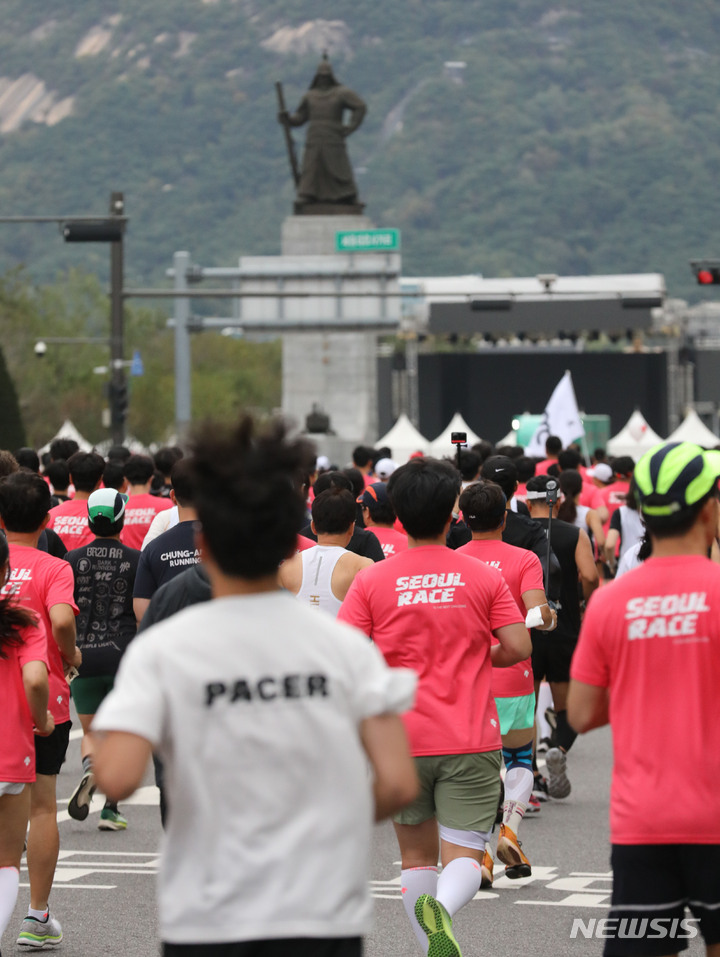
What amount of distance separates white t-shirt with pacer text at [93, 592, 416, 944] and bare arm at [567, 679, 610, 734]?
114 centimetres

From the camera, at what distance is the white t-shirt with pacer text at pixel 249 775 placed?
10.6ft

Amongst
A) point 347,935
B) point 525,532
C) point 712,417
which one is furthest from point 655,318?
→ point 347,935

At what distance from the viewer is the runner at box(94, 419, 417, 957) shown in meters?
3.22

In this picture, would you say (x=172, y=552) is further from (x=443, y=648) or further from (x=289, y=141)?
(x=289, y=141)

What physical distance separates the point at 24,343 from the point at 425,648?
60262 millimetres

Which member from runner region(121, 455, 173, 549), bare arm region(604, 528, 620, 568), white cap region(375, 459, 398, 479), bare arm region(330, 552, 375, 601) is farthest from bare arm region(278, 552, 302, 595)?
white cap region(375, 459, 398, 479)

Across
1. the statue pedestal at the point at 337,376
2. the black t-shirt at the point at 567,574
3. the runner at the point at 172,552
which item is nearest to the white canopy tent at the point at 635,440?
the statue pedestal at the point at 337,376

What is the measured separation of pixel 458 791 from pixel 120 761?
9.22ft

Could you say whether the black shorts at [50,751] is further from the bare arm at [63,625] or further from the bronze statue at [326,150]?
the bronze statue at [326,150]

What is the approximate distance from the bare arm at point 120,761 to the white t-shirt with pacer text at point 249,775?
0.02 m

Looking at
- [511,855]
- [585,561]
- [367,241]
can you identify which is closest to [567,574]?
[585,561]

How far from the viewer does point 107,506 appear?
8781 millimetres

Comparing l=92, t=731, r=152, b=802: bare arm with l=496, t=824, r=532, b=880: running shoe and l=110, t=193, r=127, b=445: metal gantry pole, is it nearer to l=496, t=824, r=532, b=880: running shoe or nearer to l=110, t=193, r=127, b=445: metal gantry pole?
l=496, t=824, r=532, b=880: running shoe

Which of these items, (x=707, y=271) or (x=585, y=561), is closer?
(x=585, y=561)
